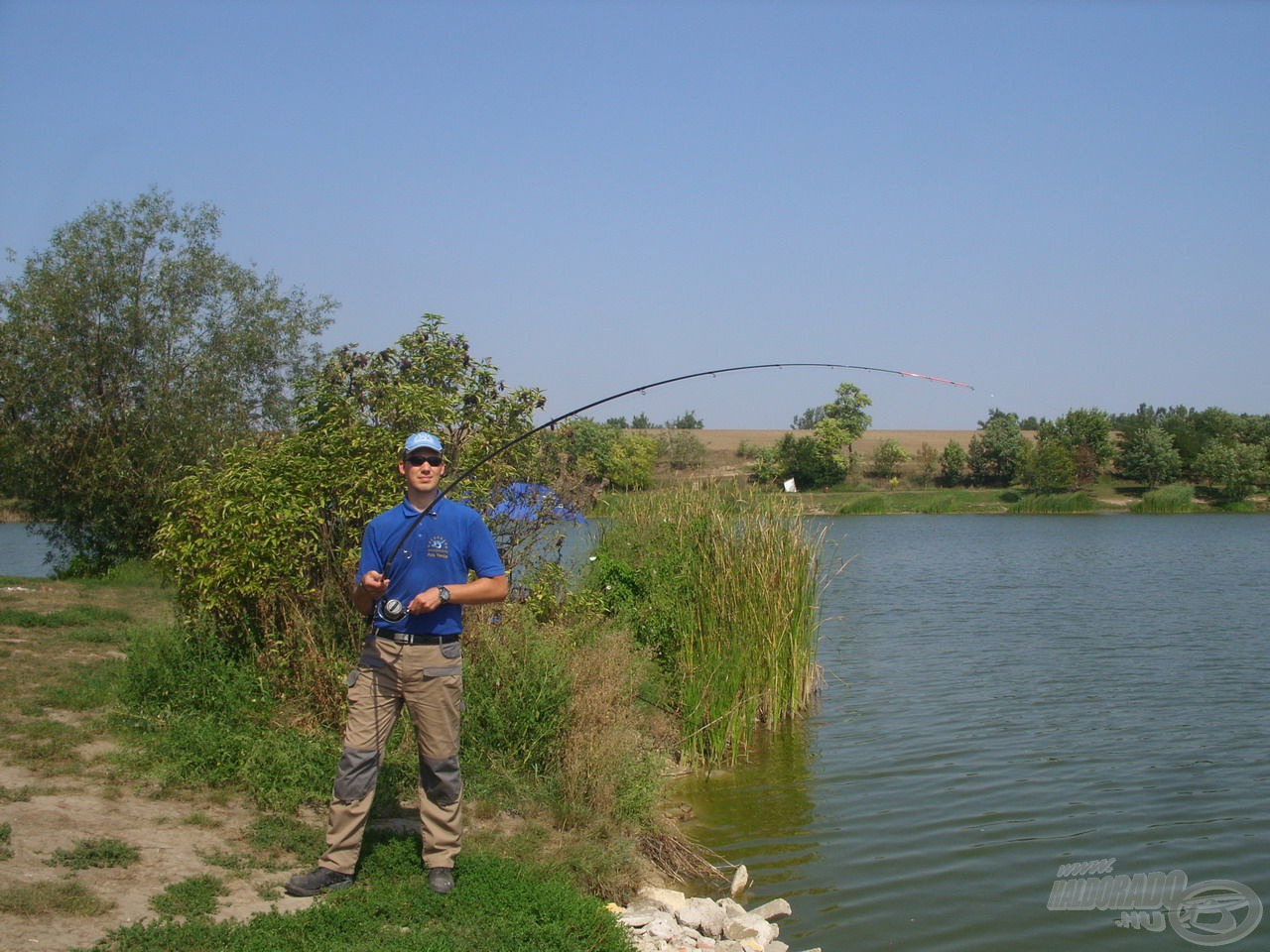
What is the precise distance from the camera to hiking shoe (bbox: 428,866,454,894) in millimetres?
4754

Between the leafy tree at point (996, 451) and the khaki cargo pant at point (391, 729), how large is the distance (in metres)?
56.4

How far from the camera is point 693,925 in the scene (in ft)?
18.2

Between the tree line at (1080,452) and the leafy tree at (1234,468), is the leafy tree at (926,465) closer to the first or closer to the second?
the tree line at (1080,452)

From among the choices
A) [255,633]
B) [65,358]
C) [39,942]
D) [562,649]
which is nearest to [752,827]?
[562,649]

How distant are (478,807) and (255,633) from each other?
2.43 meters

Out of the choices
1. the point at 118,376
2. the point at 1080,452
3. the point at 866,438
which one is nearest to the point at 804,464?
the point at 118,376

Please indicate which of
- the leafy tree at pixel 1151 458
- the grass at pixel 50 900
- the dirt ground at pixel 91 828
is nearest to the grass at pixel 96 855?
the dirt ground at pixel 91 828

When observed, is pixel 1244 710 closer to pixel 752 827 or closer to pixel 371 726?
pixel 752 827

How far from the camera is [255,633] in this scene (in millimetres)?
7578

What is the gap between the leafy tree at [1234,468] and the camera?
49625 millimetres

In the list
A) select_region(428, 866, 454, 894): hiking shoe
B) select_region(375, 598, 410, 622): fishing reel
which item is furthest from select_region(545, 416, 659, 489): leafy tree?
select_region(428, 866, 454, 894): hiking shoe

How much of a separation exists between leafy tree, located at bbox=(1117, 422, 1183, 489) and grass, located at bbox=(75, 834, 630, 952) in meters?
54.6

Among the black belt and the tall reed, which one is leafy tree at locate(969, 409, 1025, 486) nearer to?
the tall reed

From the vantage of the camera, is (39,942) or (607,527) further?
(607,527)
